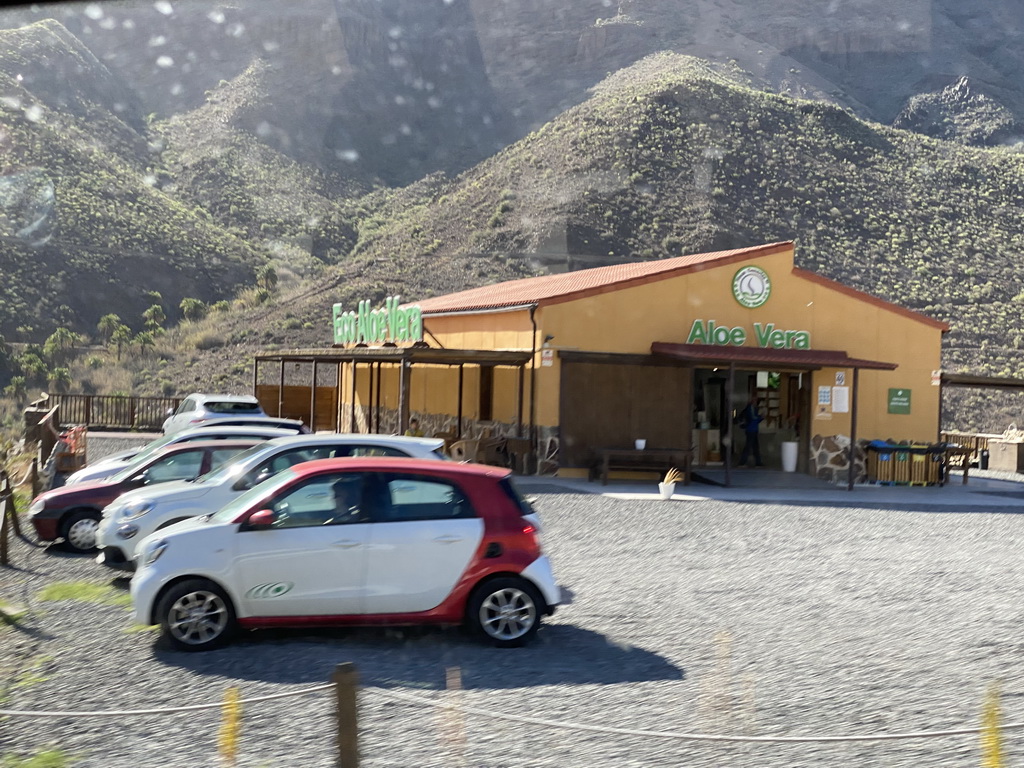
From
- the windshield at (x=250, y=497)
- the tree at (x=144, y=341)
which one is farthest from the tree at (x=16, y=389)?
the windshield at (x=250, y=497)

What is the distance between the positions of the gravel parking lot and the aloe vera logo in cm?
38

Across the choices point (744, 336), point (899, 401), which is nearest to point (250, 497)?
point (744, 336)

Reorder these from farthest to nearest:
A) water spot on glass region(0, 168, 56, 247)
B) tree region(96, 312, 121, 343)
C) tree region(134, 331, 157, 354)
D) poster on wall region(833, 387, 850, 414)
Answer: water spot on glass region(0, 168, 56, 247), tree region(96, 312, 121, 343), tree region(134, 331, 157, 354), poster on wall region(833, 387, 850, 414)

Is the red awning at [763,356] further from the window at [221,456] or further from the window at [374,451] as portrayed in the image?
the window at [374,451]

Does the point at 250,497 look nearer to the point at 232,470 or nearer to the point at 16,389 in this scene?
the point at 232,470

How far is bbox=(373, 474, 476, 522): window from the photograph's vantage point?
27.5 ft

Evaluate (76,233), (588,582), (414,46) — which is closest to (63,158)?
(76,233)

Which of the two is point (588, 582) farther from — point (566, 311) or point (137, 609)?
point (566, 311)

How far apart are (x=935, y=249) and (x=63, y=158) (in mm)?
54663

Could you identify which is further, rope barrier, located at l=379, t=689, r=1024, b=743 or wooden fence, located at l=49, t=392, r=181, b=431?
wooden fence, located at l=49, t=392, r=181, b=431

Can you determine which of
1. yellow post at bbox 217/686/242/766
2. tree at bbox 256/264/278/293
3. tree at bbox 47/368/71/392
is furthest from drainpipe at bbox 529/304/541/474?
tree at bbox 256/264/278/293

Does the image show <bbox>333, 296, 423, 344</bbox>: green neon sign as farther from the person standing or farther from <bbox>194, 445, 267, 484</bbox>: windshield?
<bbox>194, 445, 267, 484</bbox>: windshield

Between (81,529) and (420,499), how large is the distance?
5833 millimetres

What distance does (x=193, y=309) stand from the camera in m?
65.9
